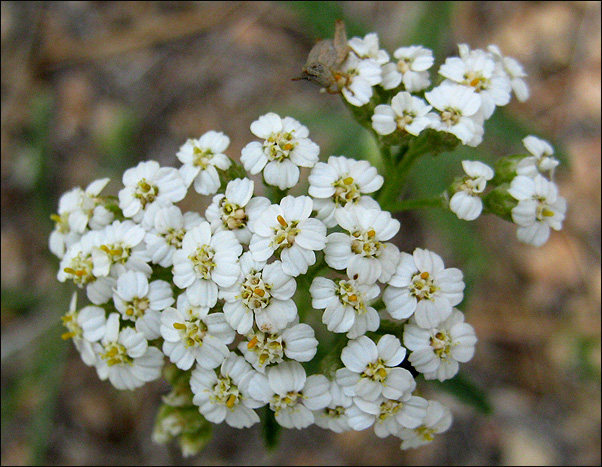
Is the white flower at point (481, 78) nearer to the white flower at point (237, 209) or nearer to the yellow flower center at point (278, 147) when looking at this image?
the yellow flower center at point (278, 147)

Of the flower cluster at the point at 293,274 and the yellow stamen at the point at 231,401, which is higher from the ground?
the flower cluster at the point at 293,274

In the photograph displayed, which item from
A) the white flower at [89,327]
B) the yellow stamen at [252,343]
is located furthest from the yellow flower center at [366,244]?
the white flower at [89,327]

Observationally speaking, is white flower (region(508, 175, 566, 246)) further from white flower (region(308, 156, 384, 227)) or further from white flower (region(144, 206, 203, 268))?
white flower (region(144, 206, 203, 268))

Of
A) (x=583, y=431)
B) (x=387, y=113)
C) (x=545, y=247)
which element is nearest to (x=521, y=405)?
(x=583, y=431)

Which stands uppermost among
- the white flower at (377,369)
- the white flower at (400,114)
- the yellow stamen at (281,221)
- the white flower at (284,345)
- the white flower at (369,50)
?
the white flower at (369,50)

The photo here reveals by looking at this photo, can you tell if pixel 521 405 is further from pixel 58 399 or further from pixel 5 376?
pixel 5 376

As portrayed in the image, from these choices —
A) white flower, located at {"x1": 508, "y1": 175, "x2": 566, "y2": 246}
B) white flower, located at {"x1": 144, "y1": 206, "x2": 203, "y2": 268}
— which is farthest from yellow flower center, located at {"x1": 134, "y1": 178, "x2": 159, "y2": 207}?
white flower, located at {"x1": 508, "y1": 175, "x2": 566, "y2": 246}
